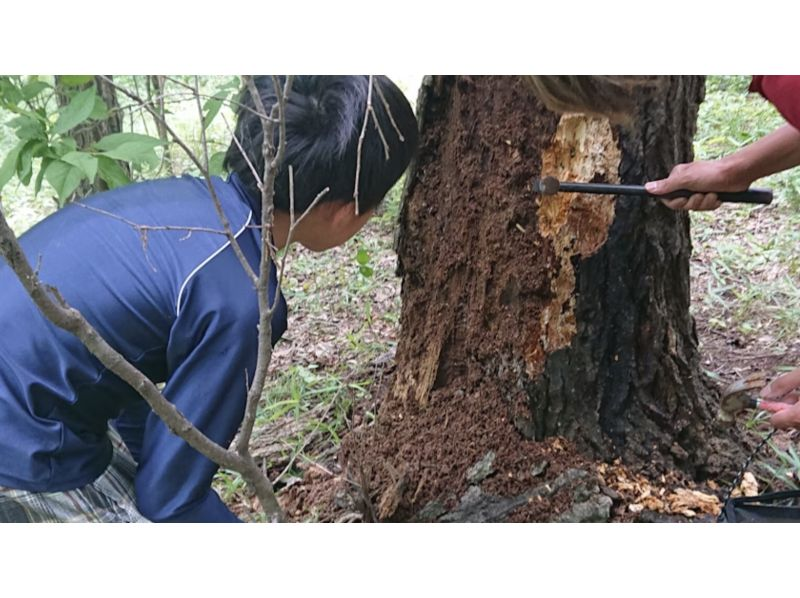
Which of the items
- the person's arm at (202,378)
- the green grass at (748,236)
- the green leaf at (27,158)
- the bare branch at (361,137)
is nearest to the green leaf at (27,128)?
the green leaf at (27,158)

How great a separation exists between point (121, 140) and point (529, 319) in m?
0.78

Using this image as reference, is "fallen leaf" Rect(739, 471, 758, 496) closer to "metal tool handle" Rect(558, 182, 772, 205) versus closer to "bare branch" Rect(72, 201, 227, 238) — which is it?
"metal tool handle" Rect(558, 182, 772, 205)

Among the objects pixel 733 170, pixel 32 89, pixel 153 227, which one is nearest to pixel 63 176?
pixel 32 89

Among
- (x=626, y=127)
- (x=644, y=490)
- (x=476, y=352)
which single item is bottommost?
(x=644, y=490)

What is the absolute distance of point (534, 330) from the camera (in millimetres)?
1303

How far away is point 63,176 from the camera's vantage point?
47.3 inches

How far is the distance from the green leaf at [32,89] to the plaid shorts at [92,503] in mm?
577

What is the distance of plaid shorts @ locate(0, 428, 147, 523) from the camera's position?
1154mm

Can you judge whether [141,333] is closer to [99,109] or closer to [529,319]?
[99,109]

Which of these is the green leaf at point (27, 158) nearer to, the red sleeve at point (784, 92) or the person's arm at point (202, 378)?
the person's arm at point (202, 378)

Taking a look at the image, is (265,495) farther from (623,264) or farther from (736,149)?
(736,149)

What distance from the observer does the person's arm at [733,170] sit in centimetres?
115
